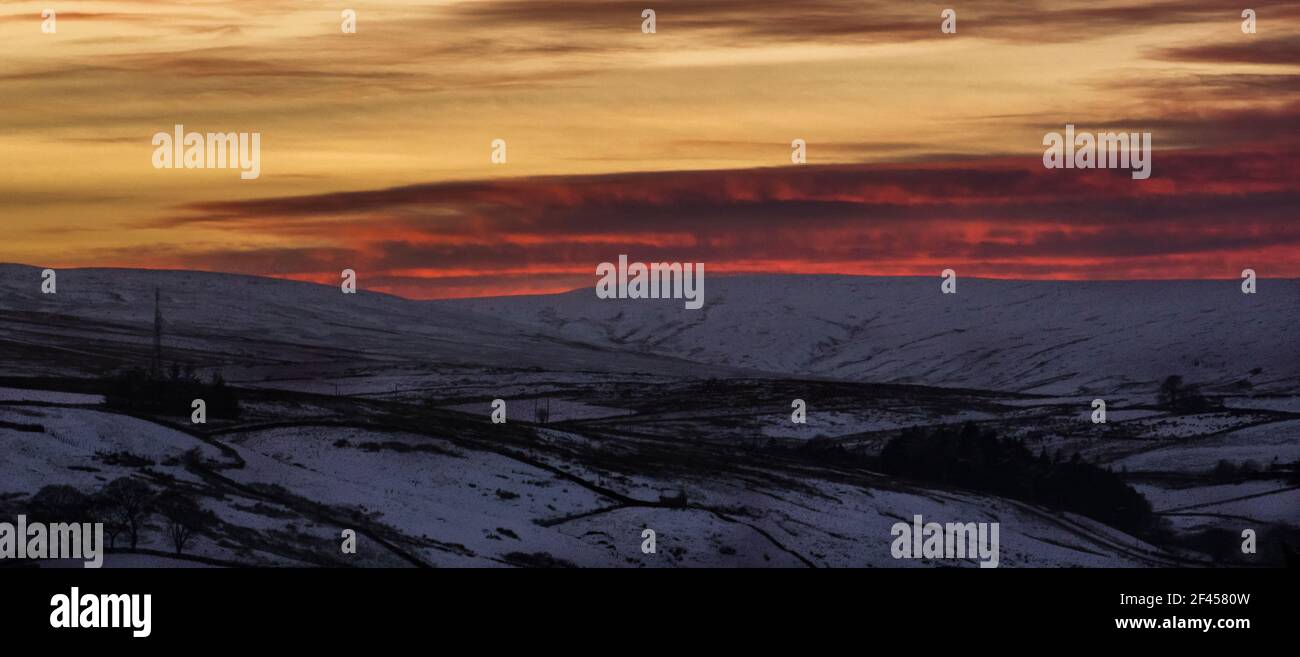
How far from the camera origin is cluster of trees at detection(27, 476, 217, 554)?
69625 millimetres

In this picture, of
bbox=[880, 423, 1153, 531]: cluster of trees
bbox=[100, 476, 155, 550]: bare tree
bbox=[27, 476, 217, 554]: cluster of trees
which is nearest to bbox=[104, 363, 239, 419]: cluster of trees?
bbox=[100, 476, 155, 550]: bare tree

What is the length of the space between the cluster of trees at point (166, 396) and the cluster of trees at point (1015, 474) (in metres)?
49.7

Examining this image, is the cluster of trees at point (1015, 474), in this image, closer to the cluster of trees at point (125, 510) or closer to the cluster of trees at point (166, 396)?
the cluster of trees at point (166, 396)

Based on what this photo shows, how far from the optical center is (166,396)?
104125 mm

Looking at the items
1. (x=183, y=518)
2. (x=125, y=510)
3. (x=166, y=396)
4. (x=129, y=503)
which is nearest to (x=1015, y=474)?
(x=166, y=396)

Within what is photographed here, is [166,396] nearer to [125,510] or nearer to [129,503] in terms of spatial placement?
[129,503]

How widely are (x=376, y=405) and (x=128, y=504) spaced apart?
53867mm
